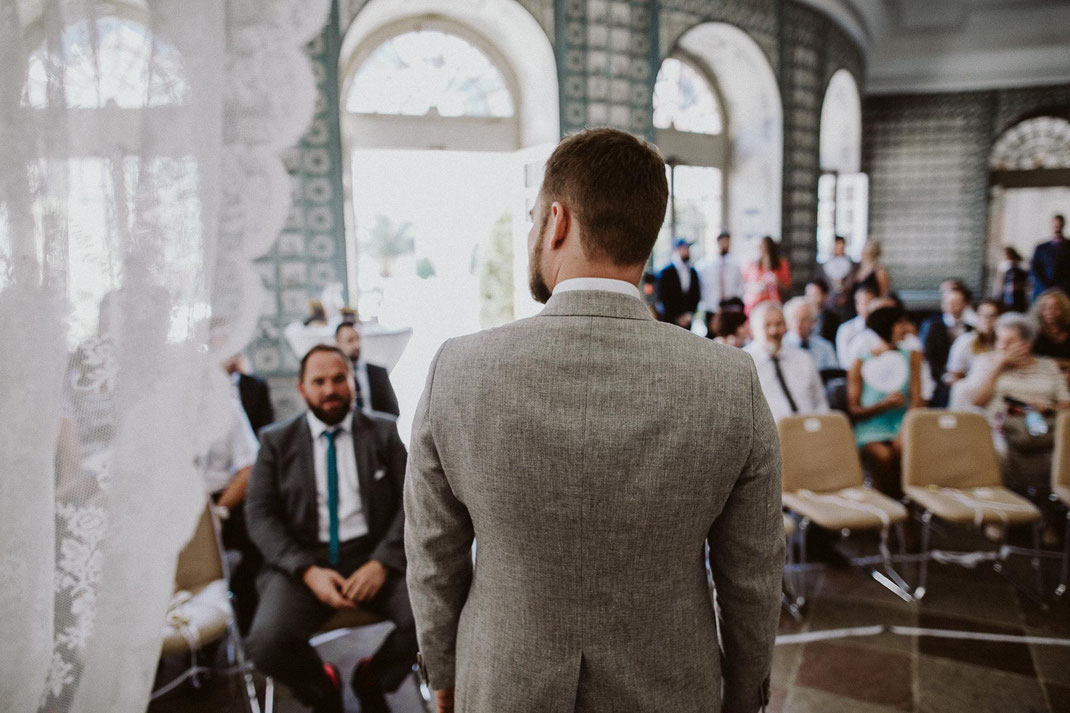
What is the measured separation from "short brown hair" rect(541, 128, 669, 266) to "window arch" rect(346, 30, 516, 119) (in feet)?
19.2

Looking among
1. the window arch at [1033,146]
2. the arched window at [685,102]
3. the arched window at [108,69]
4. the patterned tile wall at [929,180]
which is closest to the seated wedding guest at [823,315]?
the arched window at [685,102]

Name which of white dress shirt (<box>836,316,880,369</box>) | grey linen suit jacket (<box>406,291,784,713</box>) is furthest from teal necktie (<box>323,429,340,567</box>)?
white dress shirt (<box>836,316,880,369</box>)

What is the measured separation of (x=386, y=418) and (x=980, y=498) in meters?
2.99

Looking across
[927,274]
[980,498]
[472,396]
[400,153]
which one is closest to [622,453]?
[472,396]

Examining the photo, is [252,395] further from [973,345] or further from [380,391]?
[973,345]

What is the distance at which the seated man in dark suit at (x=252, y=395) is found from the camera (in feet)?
12.8

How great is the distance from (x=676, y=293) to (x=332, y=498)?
4.74 meters

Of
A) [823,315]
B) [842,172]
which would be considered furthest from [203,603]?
[842,172]

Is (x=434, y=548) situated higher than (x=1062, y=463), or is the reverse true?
(x=434, y=548)

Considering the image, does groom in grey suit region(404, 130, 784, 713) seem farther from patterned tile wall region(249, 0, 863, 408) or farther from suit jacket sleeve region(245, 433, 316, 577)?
patterned tile wall region(249, 0, 863, 408)

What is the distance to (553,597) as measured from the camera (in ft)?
3.61

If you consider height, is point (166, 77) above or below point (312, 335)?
above

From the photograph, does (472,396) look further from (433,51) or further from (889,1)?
(889,1)

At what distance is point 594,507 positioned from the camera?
1035 millimetres
